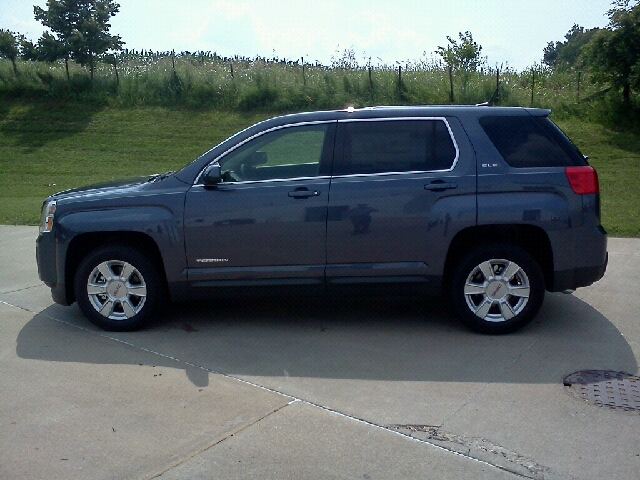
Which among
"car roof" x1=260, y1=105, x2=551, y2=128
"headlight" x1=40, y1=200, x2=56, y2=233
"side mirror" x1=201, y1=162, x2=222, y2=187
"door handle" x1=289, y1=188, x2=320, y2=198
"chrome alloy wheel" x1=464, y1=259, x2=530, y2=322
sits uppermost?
"car roof" x1=260, y1=105, x2=551, y2=128

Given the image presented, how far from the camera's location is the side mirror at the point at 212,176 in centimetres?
627

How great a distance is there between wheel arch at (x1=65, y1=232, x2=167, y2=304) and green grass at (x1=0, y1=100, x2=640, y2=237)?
588 centimetres

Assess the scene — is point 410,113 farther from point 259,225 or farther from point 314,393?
point 314,393

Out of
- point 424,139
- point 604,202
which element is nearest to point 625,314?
point 424,139

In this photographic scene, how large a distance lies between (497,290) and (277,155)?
7.13 feet

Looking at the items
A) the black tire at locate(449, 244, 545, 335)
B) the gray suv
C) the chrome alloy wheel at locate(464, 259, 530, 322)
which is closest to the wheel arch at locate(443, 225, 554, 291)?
the gray suv

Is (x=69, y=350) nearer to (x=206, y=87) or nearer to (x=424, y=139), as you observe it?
(x=424, y=139)

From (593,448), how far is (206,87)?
867 inches

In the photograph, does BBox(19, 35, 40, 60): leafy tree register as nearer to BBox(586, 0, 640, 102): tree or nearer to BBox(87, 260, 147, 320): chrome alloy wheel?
BBox(586, 0, 640, 102): tree

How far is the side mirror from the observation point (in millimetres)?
6270

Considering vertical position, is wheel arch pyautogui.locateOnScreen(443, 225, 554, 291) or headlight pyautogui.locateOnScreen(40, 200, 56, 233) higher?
headlight pyautogui.locateOnScreen(40, 200, 56, 233)

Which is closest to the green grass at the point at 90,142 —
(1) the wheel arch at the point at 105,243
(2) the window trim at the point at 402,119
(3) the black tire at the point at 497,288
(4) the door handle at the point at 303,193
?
(1) the wheel arch at the point at 105,243

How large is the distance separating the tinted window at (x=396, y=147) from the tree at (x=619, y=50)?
13627 mm

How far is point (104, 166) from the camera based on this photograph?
19.4 m
